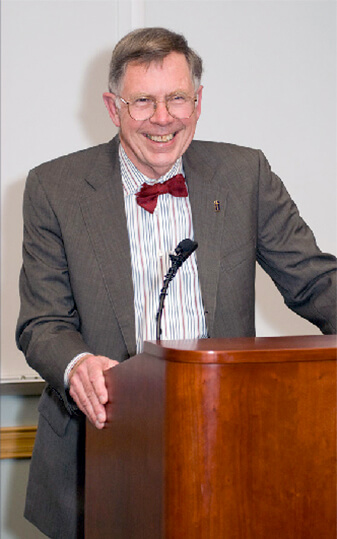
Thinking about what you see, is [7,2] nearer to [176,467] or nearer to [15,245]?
[15,245]

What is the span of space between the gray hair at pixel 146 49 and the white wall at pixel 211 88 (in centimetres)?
74

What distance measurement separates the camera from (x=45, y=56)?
113 inches

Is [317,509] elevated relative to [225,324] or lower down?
lower down

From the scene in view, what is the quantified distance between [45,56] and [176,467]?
214 centimetres

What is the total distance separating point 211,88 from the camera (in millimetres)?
2996

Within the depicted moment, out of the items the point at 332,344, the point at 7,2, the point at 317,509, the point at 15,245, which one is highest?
the point at 7,2

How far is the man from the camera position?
2.06m

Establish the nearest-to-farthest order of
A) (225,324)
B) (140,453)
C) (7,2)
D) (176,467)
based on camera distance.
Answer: (176,467) < (140,453) < (225,324) < (7,2)

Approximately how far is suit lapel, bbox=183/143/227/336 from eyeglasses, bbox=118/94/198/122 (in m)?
0.19

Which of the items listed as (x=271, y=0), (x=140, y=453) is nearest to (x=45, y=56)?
(x=271, y=0)

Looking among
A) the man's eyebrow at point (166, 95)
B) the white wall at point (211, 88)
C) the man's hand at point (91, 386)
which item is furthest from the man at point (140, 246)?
the white wall at point (211, 88)

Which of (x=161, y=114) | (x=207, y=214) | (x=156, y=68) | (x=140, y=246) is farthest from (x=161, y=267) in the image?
(x=156, y=68)

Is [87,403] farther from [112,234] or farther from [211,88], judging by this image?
[211,88]

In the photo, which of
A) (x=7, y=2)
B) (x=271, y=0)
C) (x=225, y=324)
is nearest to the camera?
(x=225, y=324)
